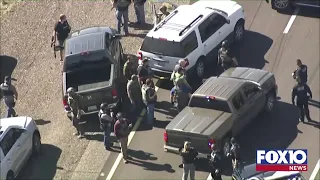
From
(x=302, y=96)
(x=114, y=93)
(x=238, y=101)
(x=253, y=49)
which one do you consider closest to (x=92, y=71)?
(x=114, y=93)

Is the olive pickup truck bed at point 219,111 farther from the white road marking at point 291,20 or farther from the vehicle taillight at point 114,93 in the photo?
the white road marking at point 291,20

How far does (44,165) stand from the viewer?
24.7 metres

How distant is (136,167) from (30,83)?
6.90m

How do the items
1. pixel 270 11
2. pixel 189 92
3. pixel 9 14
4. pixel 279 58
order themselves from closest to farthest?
pixel 189 92 → pixel 279 58 → pixel 270 11 → pixel 9 14

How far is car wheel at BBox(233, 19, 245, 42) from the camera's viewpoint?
1126 inches

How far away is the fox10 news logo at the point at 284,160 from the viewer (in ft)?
61.3

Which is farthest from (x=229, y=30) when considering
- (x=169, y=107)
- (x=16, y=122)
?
(x=16, y=122)

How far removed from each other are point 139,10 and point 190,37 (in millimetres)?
4180

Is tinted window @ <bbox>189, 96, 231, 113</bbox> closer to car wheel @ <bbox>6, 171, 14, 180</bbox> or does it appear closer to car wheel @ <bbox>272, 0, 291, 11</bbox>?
car wheel @ <bbox>6, 171, 14, 180</bbox>

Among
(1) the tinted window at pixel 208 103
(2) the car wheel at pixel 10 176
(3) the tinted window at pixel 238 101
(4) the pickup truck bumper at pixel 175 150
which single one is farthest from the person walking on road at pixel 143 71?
(2) the car wheel at pixel 10 176

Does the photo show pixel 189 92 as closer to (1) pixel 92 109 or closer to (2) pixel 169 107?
(2) pixel 169 107

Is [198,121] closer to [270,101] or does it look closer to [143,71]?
[270,101]

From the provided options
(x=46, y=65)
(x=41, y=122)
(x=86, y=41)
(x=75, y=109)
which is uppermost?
(x=86, y=41)

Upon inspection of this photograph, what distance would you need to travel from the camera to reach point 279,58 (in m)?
28.1
